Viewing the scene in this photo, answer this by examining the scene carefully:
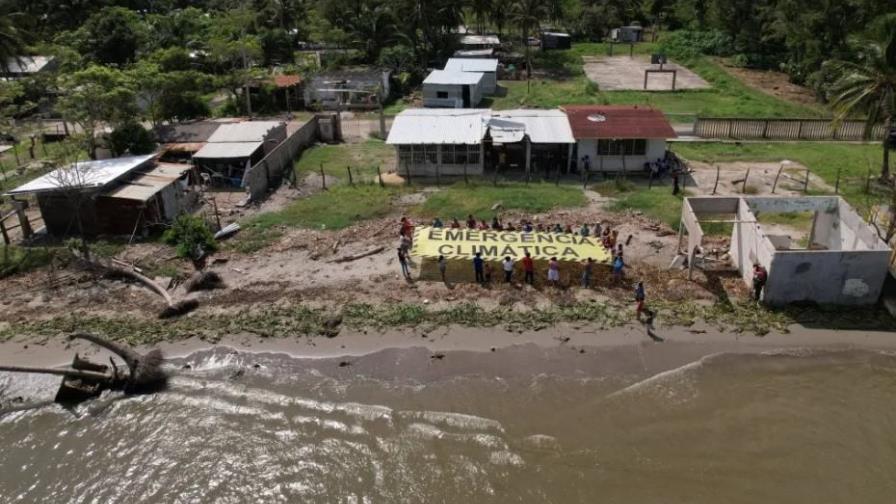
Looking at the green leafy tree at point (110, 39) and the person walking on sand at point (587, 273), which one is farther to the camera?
the green leafy tree at point (110, 39)

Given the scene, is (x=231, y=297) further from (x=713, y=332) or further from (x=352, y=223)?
(x=713, y=332)

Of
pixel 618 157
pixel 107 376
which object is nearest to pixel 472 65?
pixel 618 157

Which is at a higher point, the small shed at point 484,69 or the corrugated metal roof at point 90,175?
the small shed at point 484,69

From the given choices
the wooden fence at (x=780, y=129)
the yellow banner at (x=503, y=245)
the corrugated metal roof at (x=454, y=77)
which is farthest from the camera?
the corrugated metal roof at (x=454, y=77)

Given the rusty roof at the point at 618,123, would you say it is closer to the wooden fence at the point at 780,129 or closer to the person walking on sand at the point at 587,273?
the wooden fence at the point at 780,129

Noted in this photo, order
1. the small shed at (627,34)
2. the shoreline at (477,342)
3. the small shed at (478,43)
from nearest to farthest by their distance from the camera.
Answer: the shoreline at (477,342) → the small shed at (478,43) → the small shed at (627,34)

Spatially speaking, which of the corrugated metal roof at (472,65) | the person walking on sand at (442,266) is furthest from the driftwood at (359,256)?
the corrugated metal roof at (472,65)

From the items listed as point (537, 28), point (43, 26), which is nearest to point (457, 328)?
point (537, 28)
